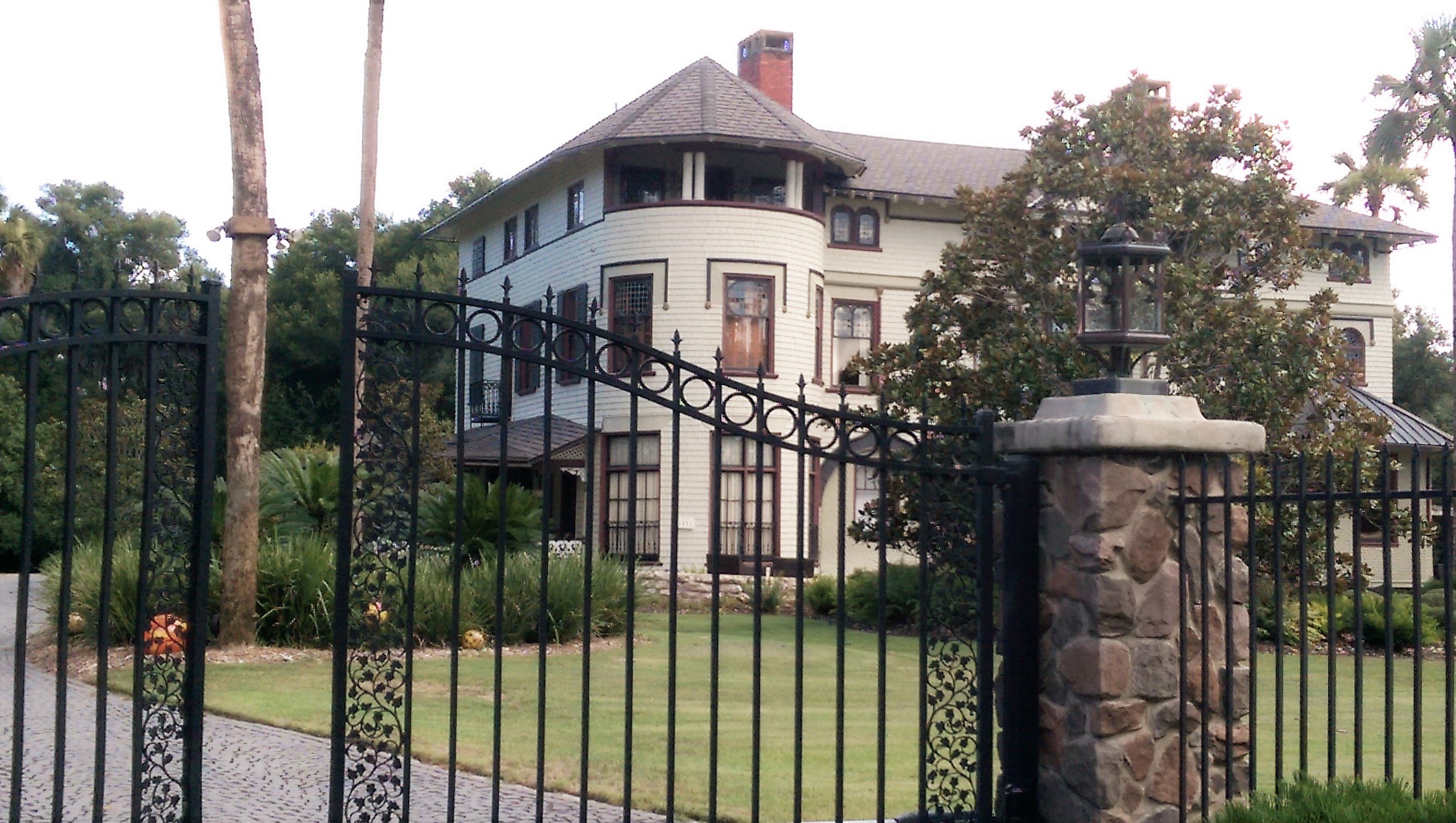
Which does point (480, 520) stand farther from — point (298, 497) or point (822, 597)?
point (822, 597)

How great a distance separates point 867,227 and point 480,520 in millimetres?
12046

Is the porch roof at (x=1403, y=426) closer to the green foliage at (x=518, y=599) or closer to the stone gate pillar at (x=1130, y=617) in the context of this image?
the green foliage at (x=518, y=599)

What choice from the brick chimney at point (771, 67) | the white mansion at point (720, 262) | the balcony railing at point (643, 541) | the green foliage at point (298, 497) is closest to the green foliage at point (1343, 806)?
the green foliage at point (298, 497)

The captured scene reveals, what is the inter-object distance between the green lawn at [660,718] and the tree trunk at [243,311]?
113 centimetres

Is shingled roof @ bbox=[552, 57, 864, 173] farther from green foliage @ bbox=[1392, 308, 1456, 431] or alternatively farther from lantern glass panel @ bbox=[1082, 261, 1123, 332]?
green foliage @ bbox=[1392, 308, 1456, 431]

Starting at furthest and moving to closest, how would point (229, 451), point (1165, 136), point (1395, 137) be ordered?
1. point (1395, 137)
2. point (1165, 136)
3. point (229, 451)

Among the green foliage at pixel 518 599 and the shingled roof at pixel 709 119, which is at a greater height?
the shingled roof at pixel 709 119

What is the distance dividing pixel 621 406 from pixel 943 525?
18385 millimetres

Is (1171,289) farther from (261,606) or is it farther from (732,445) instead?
(261,606)

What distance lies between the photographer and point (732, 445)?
2383 centimetres

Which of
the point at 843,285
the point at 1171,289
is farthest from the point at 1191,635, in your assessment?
the point at 843,285

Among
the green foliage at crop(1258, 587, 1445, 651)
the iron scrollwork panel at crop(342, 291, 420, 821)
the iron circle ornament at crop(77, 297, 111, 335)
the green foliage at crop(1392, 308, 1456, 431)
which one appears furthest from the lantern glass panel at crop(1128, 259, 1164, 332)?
the green foliage at crop(1392, 308, 1456, 431)

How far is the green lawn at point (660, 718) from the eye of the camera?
309 inches

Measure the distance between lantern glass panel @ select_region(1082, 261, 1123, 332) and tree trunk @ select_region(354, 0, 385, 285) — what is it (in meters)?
15.5
